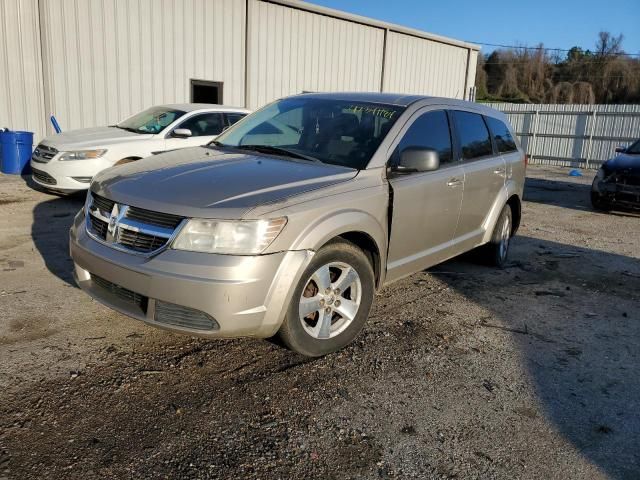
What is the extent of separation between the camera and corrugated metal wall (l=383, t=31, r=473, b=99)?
736 inches

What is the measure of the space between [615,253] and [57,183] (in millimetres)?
7974

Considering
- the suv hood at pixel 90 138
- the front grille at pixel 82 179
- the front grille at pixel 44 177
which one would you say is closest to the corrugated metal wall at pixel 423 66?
the suv hood at pixel 90 138

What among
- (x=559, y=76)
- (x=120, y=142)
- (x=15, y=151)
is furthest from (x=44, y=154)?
(x=559, y=76)

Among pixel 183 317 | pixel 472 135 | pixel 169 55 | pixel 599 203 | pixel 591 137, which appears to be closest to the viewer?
pixel 183 317

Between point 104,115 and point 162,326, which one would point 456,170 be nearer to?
point 162,326

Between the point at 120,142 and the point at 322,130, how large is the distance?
17.5ft

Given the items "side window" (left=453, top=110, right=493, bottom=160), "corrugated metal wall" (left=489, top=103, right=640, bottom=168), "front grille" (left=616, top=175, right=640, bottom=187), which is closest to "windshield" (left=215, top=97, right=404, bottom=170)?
"side window" (left=453, top=110, right=493, bottom=160)

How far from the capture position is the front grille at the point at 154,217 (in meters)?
3.10

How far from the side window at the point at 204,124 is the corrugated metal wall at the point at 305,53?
19.1ft

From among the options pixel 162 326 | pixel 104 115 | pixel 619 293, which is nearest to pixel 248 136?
pixel 162 326

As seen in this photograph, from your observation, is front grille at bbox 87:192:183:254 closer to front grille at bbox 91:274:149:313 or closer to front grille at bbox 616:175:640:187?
front grille at bbox 91:274:149:313

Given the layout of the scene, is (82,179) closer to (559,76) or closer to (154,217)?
(154,217)

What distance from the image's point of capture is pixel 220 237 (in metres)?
3.04

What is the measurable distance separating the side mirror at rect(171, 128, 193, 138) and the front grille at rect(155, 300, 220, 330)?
19.8 ft
